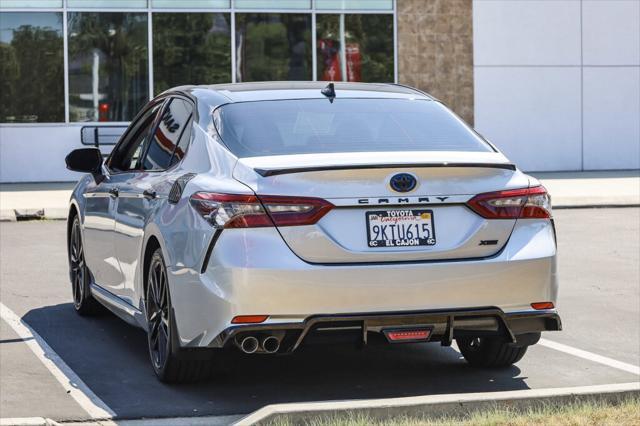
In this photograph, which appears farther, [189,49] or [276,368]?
[189,49]

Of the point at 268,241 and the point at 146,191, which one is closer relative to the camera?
the point at 268,241

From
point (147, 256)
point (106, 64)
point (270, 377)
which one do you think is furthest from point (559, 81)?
point (147, 256)

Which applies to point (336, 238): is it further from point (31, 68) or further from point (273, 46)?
point (273, 46)

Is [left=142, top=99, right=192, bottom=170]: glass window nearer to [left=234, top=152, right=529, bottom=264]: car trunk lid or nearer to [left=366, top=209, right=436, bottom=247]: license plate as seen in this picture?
[left=234, top=152, right=529, bottom=264]: car trunk lid

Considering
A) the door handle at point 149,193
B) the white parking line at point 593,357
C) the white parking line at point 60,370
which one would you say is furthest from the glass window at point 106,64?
the door handle at point 149,193

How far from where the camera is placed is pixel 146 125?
8.93m

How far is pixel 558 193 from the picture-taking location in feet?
71.5

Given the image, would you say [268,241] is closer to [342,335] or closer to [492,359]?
[342,335]

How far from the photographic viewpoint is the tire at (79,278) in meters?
9.79

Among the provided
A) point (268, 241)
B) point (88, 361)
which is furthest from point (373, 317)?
point (88, 361)

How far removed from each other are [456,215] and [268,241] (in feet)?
3.17

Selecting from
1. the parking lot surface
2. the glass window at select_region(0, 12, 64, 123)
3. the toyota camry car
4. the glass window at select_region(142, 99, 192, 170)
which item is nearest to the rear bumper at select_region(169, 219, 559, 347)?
the toyota camry car

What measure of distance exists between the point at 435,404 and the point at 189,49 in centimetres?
2052

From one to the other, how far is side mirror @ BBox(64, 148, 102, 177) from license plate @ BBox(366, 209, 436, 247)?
318 cm
